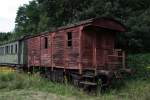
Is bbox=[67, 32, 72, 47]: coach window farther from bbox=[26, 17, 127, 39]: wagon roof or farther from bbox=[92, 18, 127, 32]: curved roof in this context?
bbox=[92, 18, 127, 32]: curved roof

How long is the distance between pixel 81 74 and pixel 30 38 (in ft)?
32.3

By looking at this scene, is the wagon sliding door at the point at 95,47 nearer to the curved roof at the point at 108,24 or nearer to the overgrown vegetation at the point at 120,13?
the curved roof at the point at 108,24

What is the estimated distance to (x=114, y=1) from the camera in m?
25.2

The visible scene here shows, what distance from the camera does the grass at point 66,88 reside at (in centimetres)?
1264

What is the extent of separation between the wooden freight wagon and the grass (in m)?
1.44

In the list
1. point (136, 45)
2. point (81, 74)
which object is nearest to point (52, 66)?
point (81, 74)

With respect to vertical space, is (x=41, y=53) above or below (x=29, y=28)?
below

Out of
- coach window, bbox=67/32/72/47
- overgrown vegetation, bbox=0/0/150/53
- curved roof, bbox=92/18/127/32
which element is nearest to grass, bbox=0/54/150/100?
overgrown vegetation, bbox=0/0/150/53

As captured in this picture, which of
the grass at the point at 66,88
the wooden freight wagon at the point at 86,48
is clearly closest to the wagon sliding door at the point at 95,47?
the wooden freight wagon at the point at 86,48

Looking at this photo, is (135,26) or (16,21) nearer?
(135,26)

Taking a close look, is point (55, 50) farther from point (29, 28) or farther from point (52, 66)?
point (29, 28)

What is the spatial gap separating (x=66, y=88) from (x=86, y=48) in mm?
3001

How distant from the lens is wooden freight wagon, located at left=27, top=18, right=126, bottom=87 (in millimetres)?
16156

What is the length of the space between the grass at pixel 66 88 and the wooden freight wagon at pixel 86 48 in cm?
144
